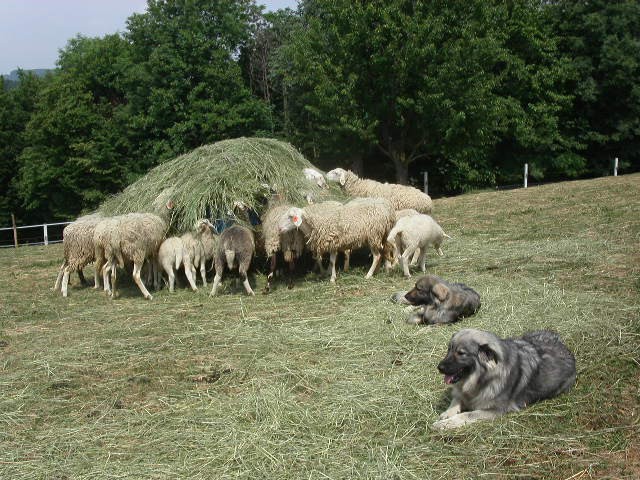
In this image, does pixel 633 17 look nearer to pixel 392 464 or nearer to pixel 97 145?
pixel 97 145

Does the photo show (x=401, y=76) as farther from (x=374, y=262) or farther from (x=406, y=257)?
(x=406, y=257)

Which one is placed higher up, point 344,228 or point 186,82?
point 186,82

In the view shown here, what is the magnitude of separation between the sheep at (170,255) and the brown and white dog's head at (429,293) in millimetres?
4668

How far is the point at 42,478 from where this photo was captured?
441cm

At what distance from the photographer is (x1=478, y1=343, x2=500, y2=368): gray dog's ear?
4.76 metres

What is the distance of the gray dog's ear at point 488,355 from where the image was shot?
187 inches

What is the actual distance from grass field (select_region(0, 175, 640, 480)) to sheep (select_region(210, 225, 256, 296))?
36 centimetres

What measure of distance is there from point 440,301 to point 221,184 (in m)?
5.15

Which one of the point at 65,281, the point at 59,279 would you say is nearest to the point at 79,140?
the point at 59,279

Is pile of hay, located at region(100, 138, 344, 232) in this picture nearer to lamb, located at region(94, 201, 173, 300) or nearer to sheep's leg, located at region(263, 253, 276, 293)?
lamb, located at region(94, 201, 173, 300)

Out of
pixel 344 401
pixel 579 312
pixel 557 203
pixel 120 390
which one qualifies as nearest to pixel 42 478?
pixel 120 390

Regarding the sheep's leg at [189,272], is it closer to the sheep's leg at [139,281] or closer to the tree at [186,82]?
the sheep's leg at [139,281]

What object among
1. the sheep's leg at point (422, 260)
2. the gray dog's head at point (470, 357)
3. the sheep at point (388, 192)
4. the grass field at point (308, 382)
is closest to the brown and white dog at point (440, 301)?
the grass field at point (308, 382)

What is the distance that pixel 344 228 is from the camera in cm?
1028
